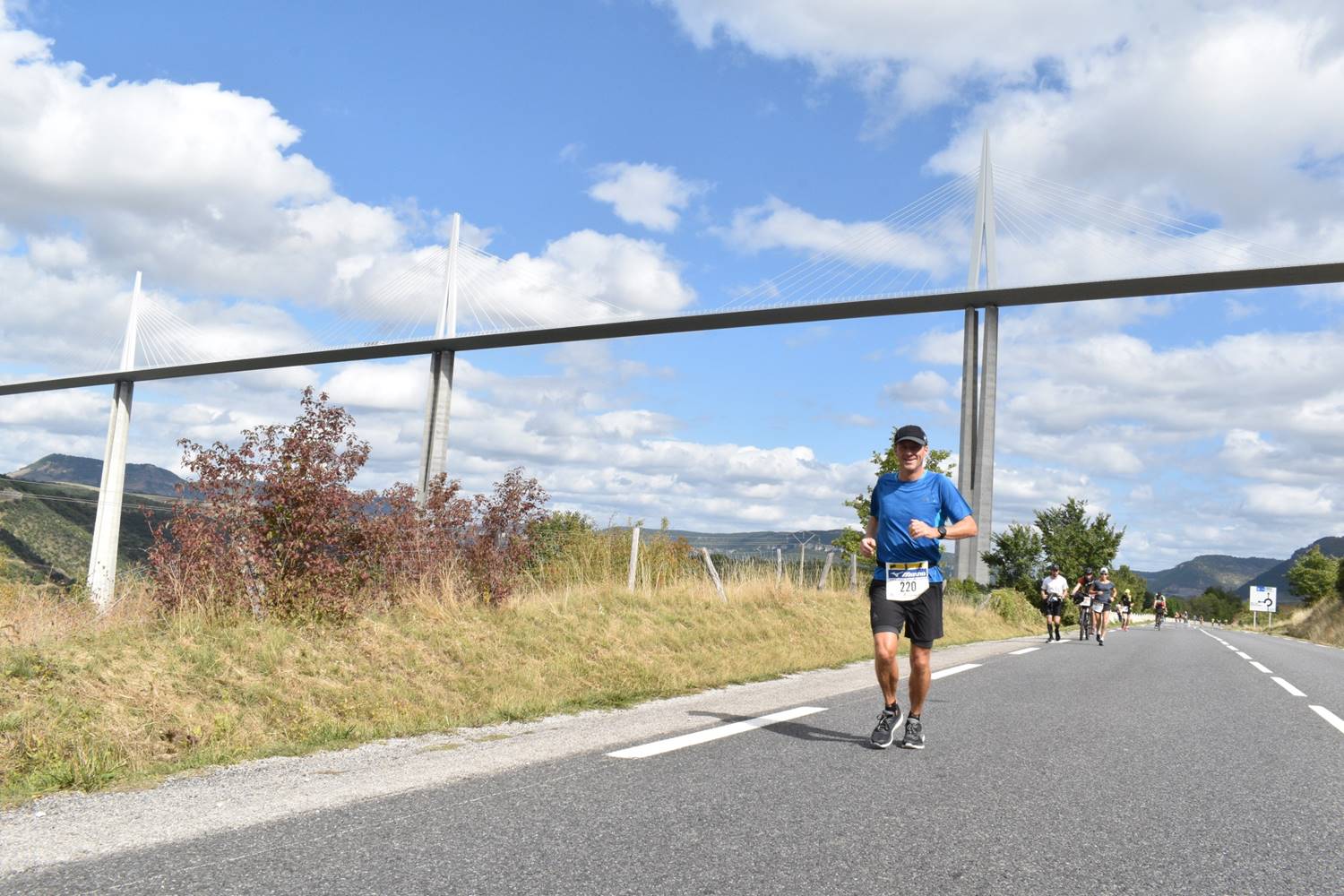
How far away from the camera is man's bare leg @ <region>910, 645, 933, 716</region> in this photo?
19.0 feet

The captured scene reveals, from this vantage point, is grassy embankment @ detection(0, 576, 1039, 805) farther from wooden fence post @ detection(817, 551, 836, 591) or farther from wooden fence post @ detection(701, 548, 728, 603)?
wooden fence post @ detection(817, 551, 836, 591)

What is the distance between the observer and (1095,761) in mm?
5398

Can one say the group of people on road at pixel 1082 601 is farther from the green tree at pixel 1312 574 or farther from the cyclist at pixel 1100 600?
the green tree at pixel 1312 574

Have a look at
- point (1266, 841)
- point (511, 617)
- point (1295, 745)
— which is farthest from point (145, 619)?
point (1295, 745)

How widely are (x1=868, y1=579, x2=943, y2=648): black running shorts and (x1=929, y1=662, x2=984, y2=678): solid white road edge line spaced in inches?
170

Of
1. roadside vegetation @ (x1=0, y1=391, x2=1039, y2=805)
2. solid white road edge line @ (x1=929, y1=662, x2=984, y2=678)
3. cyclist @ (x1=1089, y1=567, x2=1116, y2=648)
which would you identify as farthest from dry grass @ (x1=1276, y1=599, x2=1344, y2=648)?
roadside vegetation @ (x1=0, y1=391, x2=1039, y2=805)

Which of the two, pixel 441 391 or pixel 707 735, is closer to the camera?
pixel 707 735

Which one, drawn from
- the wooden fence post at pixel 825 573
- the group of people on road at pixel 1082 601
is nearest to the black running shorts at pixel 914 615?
the wooden fence post at pixel 825 573

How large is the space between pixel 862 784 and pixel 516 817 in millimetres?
1619

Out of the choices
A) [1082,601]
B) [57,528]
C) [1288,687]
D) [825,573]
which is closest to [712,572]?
[825,573]

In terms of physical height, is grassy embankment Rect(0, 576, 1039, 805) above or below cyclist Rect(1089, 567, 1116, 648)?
below

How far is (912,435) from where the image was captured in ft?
19.0

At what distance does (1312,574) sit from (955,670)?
8701cm

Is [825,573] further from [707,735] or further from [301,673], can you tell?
[707,735]
